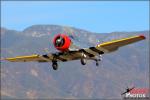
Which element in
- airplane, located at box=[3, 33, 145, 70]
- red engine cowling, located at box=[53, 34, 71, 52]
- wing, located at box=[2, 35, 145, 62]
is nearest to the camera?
wing, located at box=[2, 35, 145, 62]

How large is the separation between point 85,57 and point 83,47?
1280 mm

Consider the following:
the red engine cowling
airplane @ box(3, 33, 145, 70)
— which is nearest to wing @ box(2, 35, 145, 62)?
airplane @ box(3, 33, 145, 70)

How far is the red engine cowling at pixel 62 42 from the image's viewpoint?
196 ft

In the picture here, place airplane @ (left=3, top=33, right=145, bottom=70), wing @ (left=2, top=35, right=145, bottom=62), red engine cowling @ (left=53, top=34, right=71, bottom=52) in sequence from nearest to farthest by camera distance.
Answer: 1. wing @ (left=2, top=35, right=145, bottom=62)
2. airplane @ (left=3, top=33, right=145, bottom=70)
3. red engine cowling @ (left=53, top=34, right=71, bottom=52)

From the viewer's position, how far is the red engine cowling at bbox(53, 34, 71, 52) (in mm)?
59744

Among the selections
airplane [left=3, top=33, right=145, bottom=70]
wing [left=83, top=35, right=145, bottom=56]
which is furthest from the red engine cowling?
wing [left=83, top=35, right=145, bottom=56]

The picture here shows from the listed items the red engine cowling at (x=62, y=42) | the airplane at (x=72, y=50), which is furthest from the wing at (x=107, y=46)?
the red engine cowling at (x=62, y=42)

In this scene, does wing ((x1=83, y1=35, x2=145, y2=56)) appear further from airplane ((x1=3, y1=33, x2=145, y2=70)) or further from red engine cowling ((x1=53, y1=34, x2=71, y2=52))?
red engine cowling ((x1=53, y1=34, x2=71, y2=52))

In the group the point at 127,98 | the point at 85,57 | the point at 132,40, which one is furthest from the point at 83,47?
the point at 127,98

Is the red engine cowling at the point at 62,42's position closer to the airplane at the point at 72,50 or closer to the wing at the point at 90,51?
the airplane at the point at 72,50

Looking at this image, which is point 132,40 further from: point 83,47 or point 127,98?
point 127,98

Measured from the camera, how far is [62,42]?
60.2m

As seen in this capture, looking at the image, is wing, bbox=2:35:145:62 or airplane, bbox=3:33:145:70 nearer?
wing, bbox=2:35:145:62

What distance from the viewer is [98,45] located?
2394 inches
